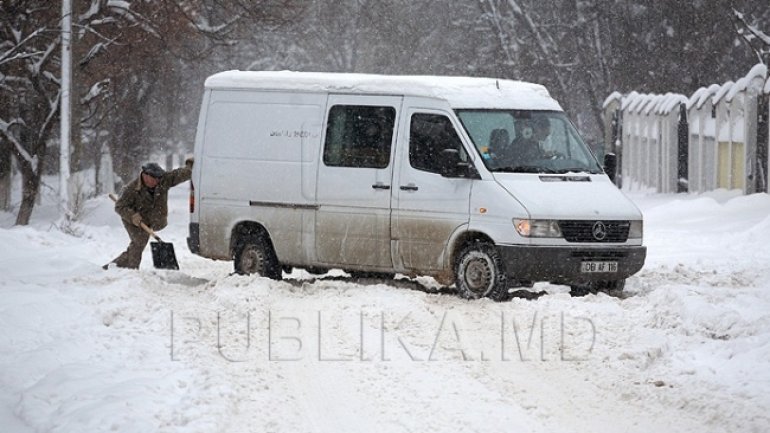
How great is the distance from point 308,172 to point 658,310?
14.6 feet

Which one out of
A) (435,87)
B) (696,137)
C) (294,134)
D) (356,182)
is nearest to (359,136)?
(356,182)

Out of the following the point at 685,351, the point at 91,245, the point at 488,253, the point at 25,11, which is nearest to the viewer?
the point at 685,351

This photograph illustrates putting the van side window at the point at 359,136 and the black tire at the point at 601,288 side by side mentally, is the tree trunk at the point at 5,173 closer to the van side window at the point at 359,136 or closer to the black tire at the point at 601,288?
the van side window at the point at 359,136

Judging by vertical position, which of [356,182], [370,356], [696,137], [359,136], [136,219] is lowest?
[370,356]

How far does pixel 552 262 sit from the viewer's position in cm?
1288

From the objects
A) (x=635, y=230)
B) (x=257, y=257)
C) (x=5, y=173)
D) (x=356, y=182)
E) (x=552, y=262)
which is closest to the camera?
(x=552, y=262)

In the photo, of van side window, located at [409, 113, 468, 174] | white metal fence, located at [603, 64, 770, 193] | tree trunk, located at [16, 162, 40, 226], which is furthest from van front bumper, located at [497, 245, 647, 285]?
tree trunk, located at [16, 162, 40, 226]

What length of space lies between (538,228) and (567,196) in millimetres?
480

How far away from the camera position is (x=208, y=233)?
1551 cm

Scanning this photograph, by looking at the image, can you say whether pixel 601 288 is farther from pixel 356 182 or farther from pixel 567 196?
pixel 356 182

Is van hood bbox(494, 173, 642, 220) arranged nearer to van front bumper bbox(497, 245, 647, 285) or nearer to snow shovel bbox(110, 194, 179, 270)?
van front bumper bbox(497, 245, 647, 285)

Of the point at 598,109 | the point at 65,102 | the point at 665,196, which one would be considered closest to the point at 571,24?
the point at 598,109

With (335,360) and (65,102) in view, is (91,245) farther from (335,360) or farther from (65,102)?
(335,360)

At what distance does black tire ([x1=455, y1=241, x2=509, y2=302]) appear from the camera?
43.0 ft
